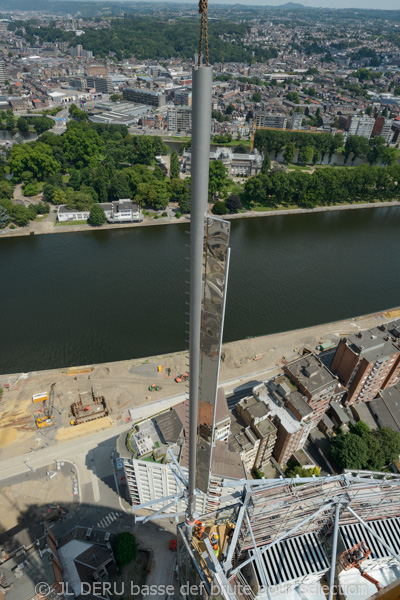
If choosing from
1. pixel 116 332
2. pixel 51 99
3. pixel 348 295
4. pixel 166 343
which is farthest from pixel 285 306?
pixel 51 99

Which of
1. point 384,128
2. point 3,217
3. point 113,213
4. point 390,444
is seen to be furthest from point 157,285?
point 384,128

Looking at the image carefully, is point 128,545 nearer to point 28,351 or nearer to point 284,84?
point 28,351

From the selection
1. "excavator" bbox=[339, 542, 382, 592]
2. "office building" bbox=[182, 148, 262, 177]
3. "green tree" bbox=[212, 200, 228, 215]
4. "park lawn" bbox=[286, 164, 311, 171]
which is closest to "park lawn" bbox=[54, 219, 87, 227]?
"green tree" bbox=[212, 200, 228, 215]

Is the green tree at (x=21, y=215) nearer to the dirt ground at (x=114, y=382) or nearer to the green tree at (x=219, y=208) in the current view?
the green tree at (x=219, y=208)

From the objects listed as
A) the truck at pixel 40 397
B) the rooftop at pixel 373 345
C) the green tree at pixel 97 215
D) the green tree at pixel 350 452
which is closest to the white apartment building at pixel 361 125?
the green tree at pixel 97 215

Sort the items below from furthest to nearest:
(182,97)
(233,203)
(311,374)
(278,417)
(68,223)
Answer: (182,97) → (233,203) → (68,223) → (311,374) → (278,417)

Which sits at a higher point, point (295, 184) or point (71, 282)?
point (295, 184)

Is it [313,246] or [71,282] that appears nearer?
[71,282]

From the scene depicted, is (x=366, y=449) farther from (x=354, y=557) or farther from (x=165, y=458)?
(x=165, y=458)
